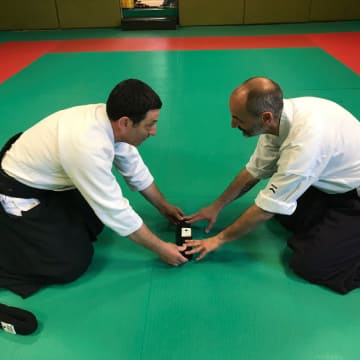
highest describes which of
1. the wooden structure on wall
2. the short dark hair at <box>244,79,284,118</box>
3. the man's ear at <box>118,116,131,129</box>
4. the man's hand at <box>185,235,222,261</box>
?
the short dark hair at <box>244,79,284,118</box>

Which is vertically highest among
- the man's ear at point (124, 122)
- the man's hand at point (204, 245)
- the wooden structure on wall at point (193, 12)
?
the man's ear at point (124, 122)

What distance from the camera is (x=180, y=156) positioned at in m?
4.25

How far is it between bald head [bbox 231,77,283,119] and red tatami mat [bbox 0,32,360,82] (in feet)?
20.3

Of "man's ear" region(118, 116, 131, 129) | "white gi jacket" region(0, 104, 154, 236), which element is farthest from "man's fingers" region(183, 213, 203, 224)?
"man's ear" region(118, 116, 131, 129)

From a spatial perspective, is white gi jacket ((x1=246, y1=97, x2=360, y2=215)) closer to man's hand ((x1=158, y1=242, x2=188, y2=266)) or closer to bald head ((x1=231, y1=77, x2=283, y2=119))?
bald head ((x1=231, y1=77, x2=283, y2=119))

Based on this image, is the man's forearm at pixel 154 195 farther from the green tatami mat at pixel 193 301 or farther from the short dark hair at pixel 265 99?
the short dark hair at pixel 265 99

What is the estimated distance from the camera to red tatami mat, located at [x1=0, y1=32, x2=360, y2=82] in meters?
8.10

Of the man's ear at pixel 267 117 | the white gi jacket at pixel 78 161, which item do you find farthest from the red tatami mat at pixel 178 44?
the man's ear at pixel 267 117

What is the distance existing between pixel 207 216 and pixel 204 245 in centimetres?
44

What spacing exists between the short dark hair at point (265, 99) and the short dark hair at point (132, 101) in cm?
57

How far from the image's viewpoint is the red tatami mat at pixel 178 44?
8.10m

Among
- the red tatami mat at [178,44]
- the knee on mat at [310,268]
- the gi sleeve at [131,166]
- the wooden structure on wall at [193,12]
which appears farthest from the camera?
the wooden structure on wall at [193,12]

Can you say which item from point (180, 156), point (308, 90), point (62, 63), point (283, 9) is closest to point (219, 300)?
point (180, 156)

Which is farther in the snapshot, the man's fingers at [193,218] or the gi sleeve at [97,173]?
the man's fingers at [193,218]
